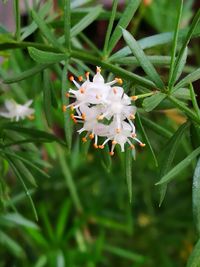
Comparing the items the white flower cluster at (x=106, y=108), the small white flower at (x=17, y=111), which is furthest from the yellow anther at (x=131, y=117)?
the small white flower at (x=17, y=111)

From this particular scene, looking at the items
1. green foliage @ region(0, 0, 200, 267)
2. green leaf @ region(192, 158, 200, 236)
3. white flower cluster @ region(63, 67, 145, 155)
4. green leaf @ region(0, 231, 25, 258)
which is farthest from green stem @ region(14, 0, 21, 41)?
green leaf @ region(0, 231, 25, 258)

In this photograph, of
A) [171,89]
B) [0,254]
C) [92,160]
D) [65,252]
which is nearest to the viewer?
[171,89]

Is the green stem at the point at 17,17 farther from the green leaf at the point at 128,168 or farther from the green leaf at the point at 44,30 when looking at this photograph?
the green leaf at the point at 128,168

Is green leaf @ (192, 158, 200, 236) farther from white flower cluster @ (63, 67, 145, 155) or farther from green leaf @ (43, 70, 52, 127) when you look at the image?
green leaf @ (43, 70, 52, 127)

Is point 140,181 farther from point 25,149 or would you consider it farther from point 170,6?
point 25,149

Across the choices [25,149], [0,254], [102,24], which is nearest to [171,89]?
[25,149]

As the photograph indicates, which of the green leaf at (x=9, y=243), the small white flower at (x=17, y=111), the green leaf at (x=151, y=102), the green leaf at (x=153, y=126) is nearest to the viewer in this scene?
the green leaf at (x=151, y=102)

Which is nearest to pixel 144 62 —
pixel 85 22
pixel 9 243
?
pixel 85 22
